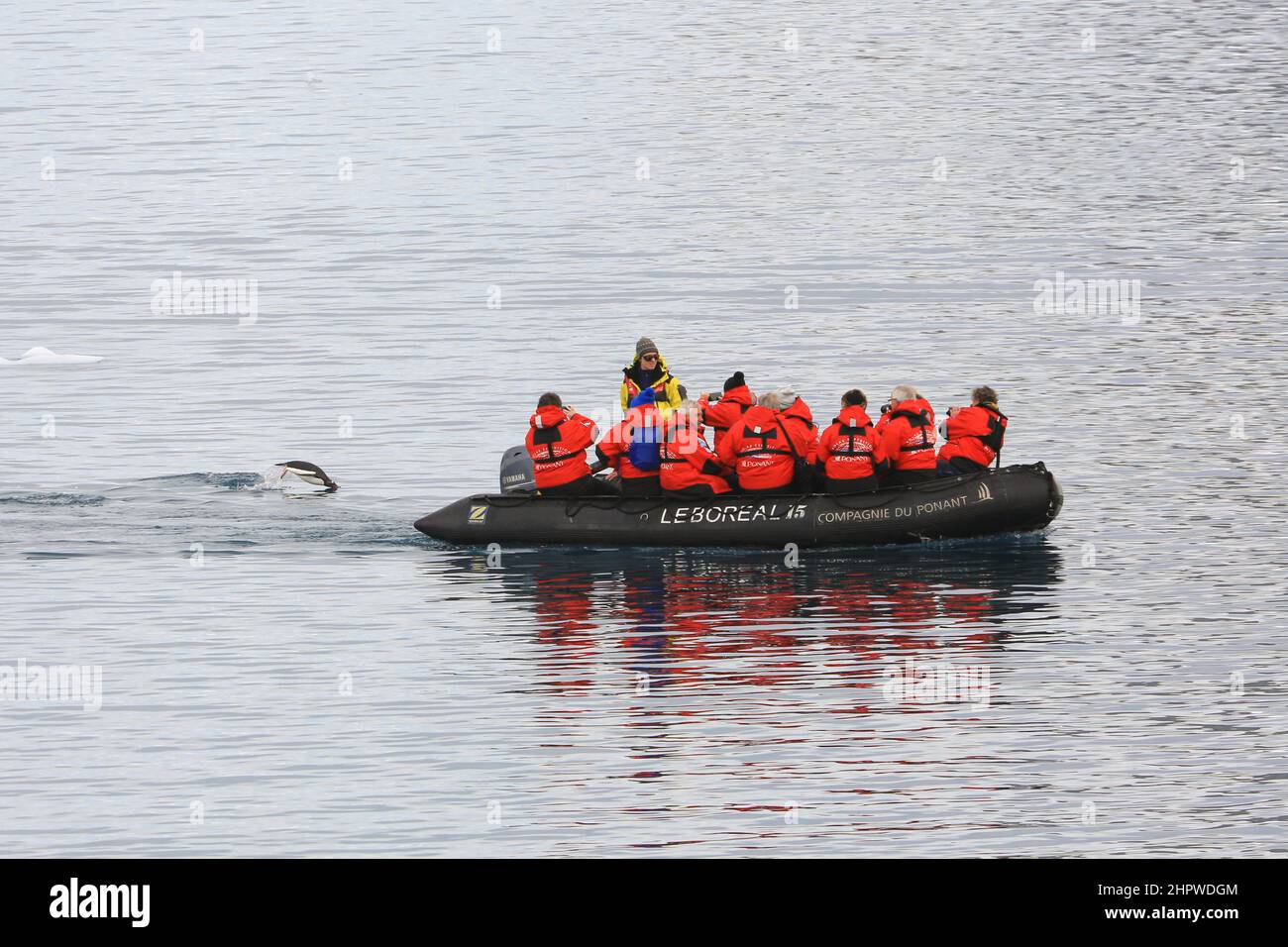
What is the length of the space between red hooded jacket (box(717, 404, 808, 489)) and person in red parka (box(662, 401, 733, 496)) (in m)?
0.22

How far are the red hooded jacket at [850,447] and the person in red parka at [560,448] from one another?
2.79m

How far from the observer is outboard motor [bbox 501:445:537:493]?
27.0 m

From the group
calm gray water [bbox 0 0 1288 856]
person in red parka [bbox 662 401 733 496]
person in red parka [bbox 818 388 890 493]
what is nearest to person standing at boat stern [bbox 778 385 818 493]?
person in red parka [bbox 818 388 890 493]

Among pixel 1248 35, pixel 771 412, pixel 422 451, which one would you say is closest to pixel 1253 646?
pixel 771 412

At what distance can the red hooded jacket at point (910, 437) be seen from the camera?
25906 mm

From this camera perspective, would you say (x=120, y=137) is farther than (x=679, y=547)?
Yes

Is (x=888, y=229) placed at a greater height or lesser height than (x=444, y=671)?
greater

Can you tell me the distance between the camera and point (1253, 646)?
72.5 feet

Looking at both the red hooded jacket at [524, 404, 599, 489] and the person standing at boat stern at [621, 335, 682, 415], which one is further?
the person standing at boat stern at [621, 335, 682, 415]

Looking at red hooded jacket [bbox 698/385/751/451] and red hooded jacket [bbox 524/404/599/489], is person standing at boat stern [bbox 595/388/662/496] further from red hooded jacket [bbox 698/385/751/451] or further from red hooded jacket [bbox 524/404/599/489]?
red hooded jacket [bbox 698/385/751/451]

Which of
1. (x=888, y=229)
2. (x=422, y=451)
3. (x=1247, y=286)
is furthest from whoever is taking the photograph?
(x=888, y=229)

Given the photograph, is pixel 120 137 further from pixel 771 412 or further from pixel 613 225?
pixel 771 412
